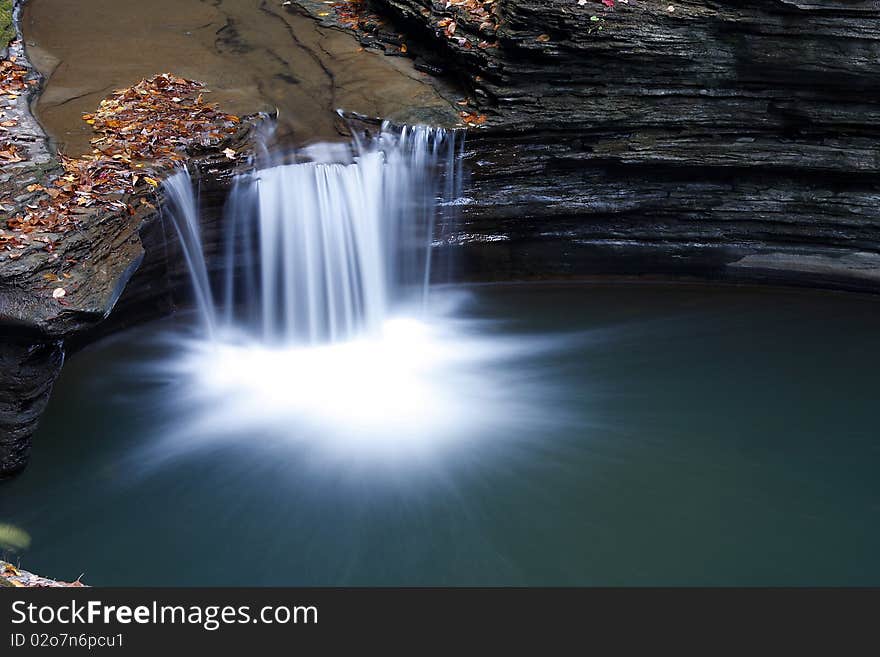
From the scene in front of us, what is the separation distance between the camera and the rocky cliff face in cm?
910

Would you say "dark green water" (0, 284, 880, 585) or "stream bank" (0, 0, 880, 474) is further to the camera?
"stream bank" (0, 0, 880, 474)

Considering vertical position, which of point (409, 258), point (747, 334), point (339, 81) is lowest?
point (747, 334)

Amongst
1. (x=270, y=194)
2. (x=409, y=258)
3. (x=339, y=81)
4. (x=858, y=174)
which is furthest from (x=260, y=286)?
(x=858, y=174)

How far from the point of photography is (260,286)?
29.9 feet

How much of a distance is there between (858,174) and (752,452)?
3.22 metres

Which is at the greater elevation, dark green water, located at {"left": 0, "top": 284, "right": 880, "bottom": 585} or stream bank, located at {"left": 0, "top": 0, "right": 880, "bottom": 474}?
stream bank, located at {"left": 0, "top": 0, "right": 880, "bottom": 474}

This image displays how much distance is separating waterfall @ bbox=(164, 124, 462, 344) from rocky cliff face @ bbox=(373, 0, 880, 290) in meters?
0.50

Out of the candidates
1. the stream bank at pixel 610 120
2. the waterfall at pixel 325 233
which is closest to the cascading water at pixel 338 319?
the waterfall at pixel 325 233

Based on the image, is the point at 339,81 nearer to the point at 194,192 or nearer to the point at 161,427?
the point at 194,192

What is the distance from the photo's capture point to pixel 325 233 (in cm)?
902

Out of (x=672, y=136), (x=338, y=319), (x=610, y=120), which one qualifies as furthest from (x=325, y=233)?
(x=672, y=136)

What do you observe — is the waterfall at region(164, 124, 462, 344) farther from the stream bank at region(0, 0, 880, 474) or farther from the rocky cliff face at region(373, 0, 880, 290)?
the rocky cliff face at region(373, 0, 880, 290)

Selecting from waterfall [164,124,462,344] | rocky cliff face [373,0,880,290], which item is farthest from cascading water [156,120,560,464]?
rocky cliff face [373,0,880,290]

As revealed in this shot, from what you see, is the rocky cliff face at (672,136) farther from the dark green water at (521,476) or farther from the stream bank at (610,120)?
the dark green water at (521,476)
